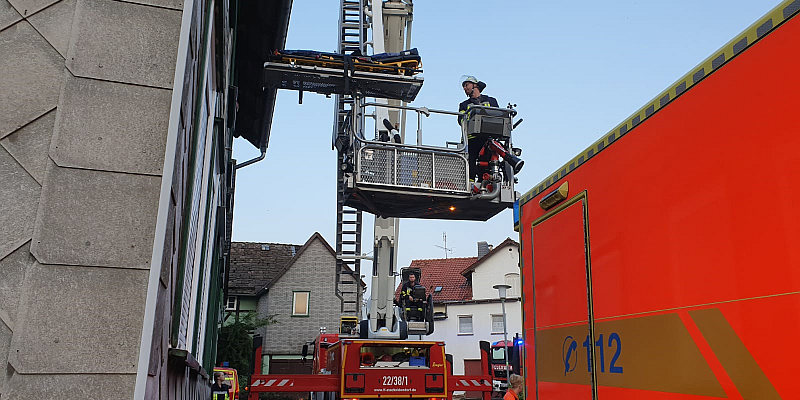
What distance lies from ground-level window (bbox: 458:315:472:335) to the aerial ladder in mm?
26274

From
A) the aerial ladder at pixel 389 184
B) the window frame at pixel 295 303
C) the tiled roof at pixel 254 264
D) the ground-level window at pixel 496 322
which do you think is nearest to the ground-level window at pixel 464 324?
the ground-level window at pixel 496 322

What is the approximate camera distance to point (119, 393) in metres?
2.26

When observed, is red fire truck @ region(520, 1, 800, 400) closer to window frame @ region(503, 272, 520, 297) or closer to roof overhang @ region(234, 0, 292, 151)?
roof overhang @ region(234, 0, 292, 151)

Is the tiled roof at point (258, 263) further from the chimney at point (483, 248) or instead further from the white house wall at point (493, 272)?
the chimney at point (483, 248)

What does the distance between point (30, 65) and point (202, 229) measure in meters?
3.03

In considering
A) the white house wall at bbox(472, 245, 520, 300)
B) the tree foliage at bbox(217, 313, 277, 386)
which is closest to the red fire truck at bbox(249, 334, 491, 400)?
the tree foliage at bbox(217, 313, 277, 386)

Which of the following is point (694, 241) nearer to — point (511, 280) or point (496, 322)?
point (496, 322)

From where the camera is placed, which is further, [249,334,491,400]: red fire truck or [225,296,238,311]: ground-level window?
[225,296,238,311]: ground-level window

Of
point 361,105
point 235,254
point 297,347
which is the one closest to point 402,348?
point 361,105

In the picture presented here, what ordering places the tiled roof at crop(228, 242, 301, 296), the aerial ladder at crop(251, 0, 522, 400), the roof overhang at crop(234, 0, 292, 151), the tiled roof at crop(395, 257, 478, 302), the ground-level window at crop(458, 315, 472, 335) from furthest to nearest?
the tiled roof at crop(395, 257, 478, 302), the ground-level window at crop(458, 315, 472, 335), the tiled roof at crop(228, 242, 301, 296), the aerial ladder at crop(251, 0, 522, 400), the roof overhang at crop(234, 0, 292, 151)

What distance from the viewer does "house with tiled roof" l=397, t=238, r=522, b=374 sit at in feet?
124

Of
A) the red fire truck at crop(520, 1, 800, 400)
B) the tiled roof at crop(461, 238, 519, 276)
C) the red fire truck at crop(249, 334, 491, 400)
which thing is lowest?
the red fire truck at crop(249, 334, 491, 400)

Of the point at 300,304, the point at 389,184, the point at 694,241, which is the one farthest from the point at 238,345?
the point at 694,241

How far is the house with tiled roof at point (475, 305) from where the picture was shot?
37812 mm
